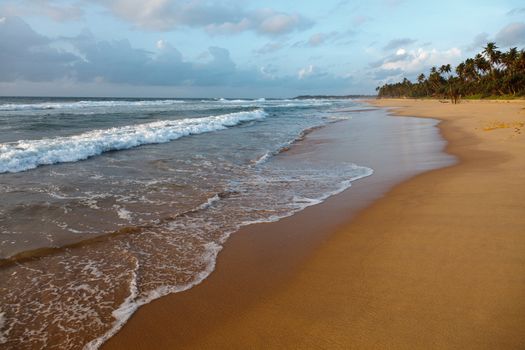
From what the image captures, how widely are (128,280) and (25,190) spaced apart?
5.56m

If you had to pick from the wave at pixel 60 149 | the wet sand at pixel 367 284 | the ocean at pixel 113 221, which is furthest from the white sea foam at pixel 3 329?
the wave at pixel 60 149

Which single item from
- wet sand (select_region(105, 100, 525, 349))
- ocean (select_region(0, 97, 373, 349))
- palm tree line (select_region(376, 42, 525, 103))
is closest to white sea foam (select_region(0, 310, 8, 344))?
ocean (select_region(0, 97, 373, 349))

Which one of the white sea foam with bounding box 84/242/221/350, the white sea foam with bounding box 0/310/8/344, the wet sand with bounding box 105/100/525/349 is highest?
the wet sand with bounding box 105/100/525/349

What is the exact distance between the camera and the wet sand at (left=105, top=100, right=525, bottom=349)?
9.99 feet

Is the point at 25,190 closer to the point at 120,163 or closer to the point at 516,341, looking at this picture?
the point at 120,163

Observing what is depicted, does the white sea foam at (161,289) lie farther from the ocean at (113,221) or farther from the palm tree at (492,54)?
the palm tree at (492,54)

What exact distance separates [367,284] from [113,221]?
434cm

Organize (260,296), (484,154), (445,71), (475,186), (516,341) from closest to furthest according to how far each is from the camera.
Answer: (516,341) → (260,296) → (475,186) → (484,154) → (445,71)

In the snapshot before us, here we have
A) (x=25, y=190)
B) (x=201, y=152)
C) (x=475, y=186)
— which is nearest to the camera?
(x=475, y=186)

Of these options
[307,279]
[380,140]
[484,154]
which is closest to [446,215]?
[307,279]

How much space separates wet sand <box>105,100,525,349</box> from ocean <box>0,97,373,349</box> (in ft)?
1.50

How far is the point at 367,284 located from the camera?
3.86 meters

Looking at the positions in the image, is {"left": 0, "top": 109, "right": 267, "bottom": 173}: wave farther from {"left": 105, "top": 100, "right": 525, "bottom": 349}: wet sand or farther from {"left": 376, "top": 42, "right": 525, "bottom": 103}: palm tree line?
{"left": 376, "top": 42, "right": 525, "bottom": 103}: palm tree line

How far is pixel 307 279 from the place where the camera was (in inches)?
163
